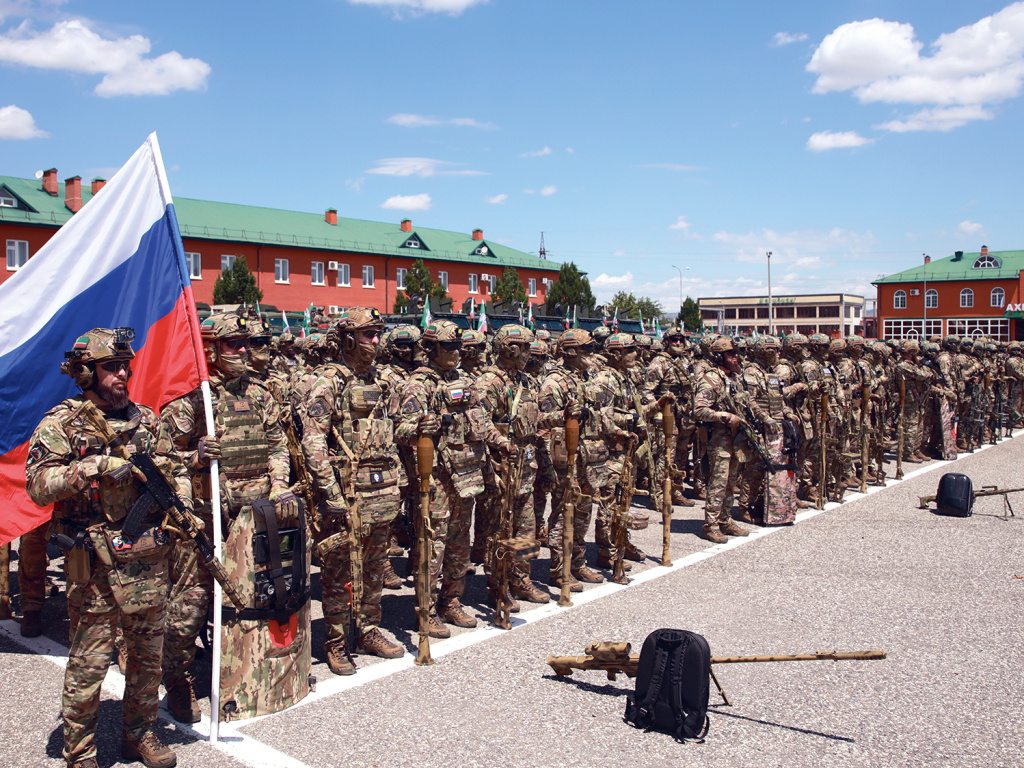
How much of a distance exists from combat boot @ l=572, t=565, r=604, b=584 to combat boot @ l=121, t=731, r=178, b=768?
14.9 feet

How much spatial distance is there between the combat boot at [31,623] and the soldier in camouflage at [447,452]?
3398mm

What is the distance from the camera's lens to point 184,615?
5141 mm

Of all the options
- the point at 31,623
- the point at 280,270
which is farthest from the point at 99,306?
the point at 280,270

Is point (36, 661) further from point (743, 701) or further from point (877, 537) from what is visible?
point (877, 537)

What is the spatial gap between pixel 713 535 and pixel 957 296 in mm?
65458

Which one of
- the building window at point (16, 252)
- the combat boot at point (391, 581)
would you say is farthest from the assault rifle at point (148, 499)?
the building window at point (16, 252)

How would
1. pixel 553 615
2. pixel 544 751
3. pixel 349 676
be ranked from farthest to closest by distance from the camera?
pixel 553 615
pixel 349 676
pixel 544 751

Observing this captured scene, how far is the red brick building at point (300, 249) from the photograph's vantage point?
3984 centimetres

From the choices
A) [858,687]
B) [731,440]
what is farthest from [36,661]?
[731,440]

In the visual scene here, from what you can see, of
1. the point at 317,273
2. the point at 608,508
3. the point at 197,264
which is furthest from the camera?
the point at 317,273

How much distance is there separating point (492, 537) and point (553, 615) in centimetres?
91

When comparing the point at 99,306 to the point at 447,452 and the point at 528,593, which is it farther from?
the point at 528,593

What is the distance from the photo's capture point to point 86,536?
4.19 m

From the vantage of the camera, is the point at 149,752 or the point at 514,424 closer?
the point at 149,752
